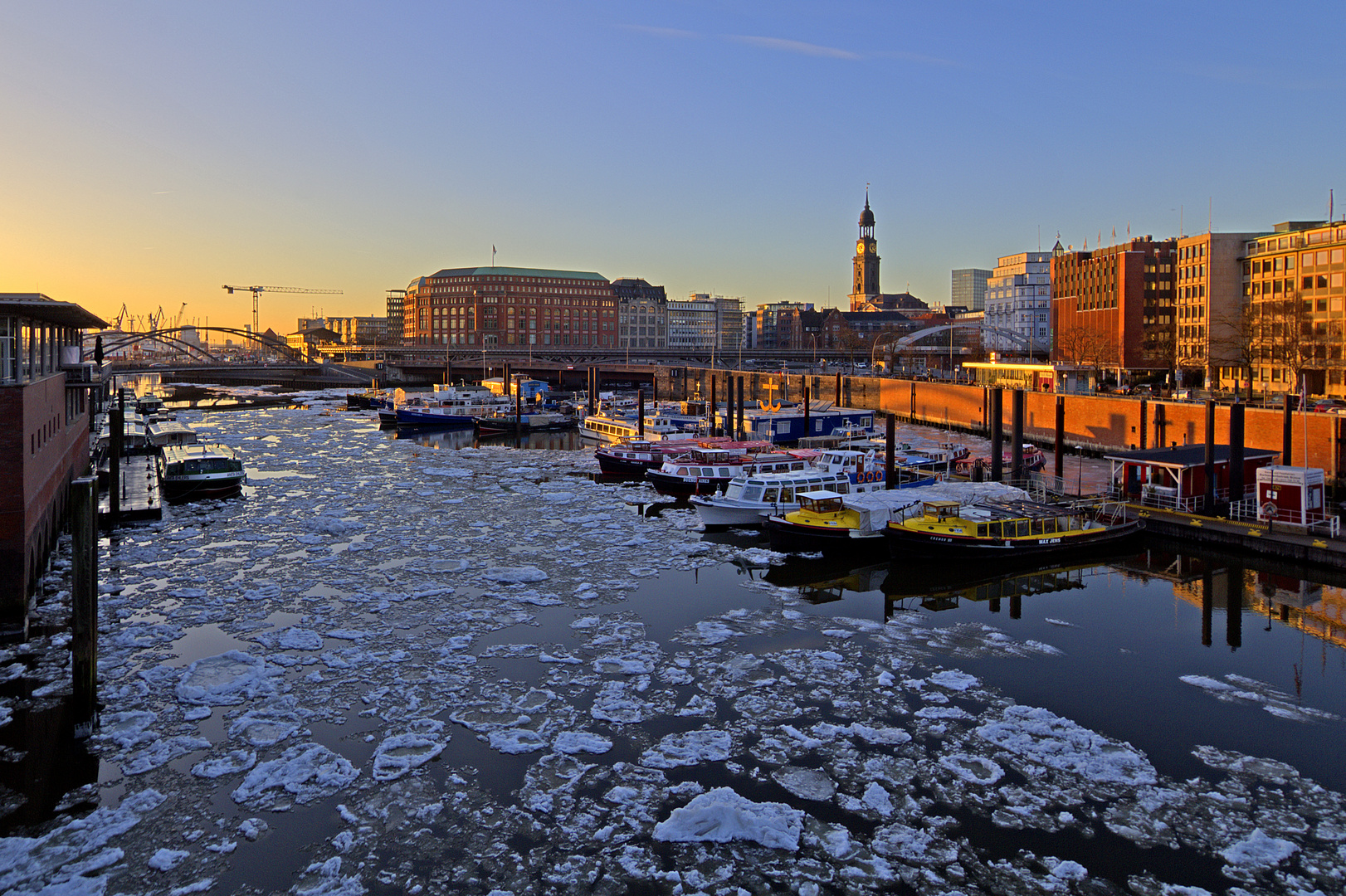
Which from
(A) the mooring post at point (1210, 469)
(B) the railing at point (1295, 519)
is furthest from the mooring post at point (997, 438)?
(B) the railing at point (1295, 519)

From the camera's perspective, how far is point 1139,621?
84.8 feet

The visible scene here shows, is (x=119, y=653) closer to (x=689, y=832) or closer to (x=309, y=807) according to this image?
(x=309, y=807)

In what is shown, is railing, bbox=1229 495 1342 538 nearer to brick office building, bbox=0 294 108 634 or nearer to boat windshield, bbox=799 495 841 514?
boat windshield, bbox=799 495 841 514

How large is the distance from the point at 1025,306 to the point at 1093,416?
10723cm

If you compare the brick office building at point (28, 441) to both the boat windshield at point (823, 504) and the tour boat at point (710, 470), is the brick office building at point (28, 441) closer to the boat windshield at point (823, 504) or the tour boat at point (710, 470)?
the boat windshield at point (823, 504)

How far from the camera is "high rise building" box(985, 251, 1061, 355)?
162 metres

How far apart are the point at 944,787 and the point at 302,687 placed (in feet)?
43.1

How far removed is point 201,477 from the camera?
155 ft

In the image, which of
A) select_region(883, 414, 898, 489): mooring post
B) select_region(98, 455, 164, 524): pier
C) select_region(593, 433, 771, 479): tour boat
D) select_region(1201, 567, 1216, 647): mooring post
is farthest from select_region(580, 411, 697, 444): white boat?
select_region(1201, 567, 1216, 647): mooring post

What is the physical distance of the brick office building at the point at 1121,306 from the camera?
112 m

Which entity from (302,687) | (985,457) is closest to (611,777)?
(302,687)

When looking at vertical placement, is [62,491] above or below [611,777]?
above

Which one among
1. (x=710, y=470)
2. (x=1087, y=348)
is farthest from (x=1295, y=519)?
(x=1087, y=348)

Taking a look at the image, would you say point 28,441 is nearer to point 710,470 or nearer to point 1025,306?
point 710,470
